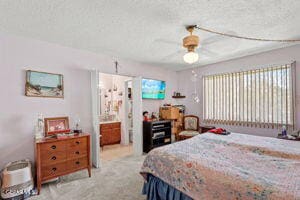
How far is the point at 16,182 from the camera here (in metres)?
2.11

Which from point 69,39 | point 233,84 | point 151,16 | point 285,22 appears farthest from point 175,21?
point 233,84

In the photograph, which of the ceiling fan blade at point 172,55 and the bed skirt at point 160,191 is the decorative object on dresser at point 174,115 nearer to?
the ceiling fan blade at point 172,55

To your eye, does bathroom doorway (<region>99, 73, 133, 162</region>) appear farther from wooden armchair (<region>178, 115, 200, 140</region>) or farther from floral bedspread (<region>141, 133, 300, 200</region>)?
floral bedspread (<region>141, 133, 300, 200</region>)

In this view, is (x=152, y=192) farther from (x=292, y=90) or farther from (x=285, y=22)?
(x=292, y=90)

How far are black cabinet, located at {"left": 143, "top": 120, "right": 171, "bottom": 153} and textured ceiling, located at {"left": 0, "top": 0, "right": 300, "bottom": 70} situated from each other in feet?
6.55

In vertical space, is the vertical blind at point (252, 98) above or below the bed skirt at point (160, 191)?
above

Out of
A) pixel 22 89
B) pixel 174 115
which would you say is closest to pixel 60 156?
Answer: pixel 22 89

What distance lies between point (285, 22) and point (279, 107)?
1.79 m

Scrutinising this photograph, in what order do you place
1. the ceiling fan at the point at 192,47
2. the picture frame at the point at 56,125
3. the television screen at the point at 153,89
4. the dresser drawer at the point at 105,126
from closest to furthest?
the ceiling fan at the point at 192,47
the picture frame at the point at 56,125
the television screen at the point at 153,89
the dresser drawer at the point at 105,126

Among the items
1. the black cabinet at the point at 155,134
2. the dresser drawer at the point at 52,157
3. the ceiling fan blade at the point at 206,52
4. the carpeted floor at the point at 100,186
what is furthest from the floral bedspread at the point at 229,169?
the ceiling fan blade at the point at 206,52

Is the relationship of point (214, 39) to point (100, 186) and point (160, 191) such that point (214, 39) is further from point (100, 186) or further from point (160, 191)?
point (100, 186)

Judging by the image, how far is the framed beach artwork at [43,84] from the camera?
2627 millimetres

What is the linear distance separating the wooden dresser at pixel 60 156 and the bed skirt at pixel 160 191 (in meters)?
1.33

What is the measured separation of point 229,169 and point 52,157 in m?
2.47
